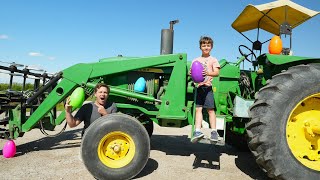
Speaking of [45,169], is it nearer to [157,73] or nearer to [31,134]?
[157,73]

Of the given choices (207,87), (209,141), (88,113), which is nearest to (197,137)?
(209,141)

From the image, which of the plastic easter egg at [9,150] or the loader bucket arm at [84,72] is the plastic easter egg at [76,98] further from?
the plastic easter egg at [9,150]

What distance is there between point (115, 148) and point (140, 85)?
1.35 m

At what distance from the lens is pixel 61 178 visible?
3861 millimetres

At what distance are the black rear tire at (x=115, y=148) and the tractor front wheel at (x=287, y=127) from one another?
4.72 ft

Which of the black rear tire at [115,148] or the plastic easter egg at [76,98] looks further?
the plastic easter egg at [76,98]

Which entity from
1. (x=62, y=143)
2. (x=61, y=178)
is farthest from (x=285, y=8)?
(x=62, y=143)

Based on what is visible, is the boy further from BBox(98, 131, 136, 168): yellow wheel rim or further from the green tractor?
BBox(98, 131, 136, 168): yellow wheel rim

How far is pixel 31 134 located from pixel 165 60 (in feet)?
12.7

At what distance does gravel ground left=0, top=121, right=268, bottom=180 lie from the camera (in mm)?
4098

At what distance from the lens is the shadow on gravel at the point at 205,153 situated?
463 centimetres

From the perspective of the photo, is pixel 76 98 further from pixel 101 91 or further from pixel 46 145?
pixel 46 145

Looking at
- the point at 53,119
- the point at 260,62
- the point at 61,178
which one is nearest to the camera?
the point at 61,178

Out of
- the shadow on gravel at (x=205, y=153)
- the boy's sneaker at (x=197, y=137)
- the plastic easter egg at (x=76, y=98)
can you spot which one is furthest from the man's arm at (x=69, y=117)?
the shadow on gravel at (x=205, y=153)
